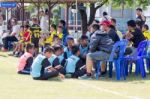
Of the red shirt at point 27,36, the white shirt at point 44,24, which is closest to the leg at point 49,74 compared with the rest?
the red shirt at point 27,36

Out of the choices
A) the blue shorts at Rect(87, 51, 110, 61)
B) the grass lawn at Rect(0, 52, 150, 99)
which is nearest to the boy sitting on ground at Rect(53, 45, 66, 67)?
the grass lawn at Rect(0, 52, 150, 99)

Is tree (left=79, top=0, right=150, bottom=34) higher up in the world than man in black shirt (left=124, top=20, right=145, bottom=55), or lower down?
higher up

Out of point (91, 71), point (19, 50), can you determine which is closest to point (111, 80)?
point (91, 71)

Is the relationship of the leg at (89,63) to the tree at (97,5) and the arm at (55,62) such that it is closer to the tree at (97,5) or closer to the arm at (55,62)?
the arm at (55,62)

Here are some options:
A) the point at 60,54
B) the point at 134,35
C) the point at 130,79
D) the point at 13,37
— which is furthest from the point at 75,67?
the point at 13,37

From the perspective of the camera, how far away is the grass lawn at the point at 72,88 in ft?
37.0

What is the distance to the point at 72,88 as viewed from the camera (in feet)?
41.3

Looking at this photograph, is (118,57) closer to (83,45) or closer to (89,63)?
(89,63)

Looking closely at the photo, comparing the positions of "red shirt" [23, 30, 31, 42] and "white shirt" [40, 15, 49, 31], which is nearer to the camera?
"red shirt" [23, 30, 31, 42]

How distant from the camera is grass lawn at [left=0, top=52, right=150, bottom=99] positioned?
11.3 metres

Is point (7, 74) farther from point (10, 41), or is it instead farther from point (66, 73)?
point (10, 41)

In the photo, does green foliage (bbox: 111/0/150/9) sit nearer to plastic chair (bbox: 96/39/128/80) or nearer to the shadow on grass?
the shadow on grass

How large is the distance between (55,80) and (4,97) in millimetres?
3369

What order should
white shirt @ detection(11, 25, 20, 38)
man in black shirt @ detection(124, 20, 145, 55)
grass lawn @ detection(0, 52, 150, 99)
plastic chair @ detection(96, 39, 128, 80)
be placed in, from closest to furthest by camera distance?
grass lawn @ detection(0, 52, 150, 99)
plastic chair @ detection(96, 39, 128, 80)
man in black shirt @ detection(124, 20, 145, 55)
white shirt @ detection(11, 25, 20, 38)
